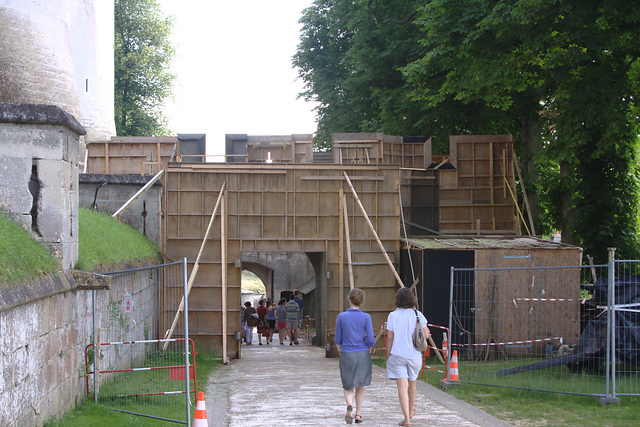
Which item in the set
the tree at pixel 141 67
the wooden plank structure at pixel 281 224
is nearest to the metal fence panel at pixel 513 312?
the wooden plank structure at pixel 281 224

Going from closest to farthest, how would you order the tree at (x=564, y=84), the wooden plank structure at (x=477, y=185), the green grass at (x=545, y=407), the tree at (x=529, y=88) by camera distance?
1. the green grass at (x=545, y=407)
2. the tree at (x=564, y=84)
3. the tree at (x=529, y=88)
4. the wooden plank structure at (x=477, y=185)

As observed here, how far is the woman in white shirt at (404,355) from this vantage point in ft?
26.7

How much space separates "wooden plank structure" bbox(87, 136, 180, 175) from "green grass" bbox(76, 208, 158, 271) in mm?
9358

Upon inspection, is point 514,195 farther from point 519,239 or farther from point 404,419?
point 404,419

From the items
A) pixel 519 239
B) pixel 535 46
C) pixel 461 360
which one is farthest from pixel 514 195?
pixel 461 360

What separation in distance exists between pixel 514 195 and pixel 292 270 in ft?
60.7

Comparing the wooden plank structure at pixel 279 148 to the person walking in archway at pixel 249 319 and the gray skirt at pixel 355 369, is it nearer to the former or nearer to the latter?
the person walking in archway at pixel 249 319

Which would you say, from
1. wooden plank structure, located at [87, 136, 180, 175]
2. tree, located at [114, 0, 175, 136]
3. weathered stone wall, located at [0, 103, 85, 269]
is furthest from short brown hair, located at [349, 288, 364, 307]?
tree, located at [114, 0, 175, 136]

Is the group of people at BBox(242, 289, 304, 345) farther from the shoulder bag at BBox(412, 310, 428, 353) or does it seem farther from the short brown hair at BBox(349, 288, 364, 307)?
the shoulder bag at BBox(412, 310, 428, 353)

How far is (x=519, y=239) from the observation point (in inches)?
742

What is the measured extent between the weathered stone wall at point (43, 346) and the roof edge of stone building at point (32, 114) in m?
1.81

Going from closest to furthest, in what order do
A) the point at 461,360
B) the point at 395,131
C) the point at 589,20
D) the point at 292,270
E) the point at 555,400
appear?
the point at 555,400
the point at 461,360
the point at 589,20
the point at 395,131
the point at 292,270

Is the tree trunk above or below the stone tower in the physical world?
below

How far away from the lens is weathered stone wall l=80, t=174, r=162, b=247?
1698 cm
